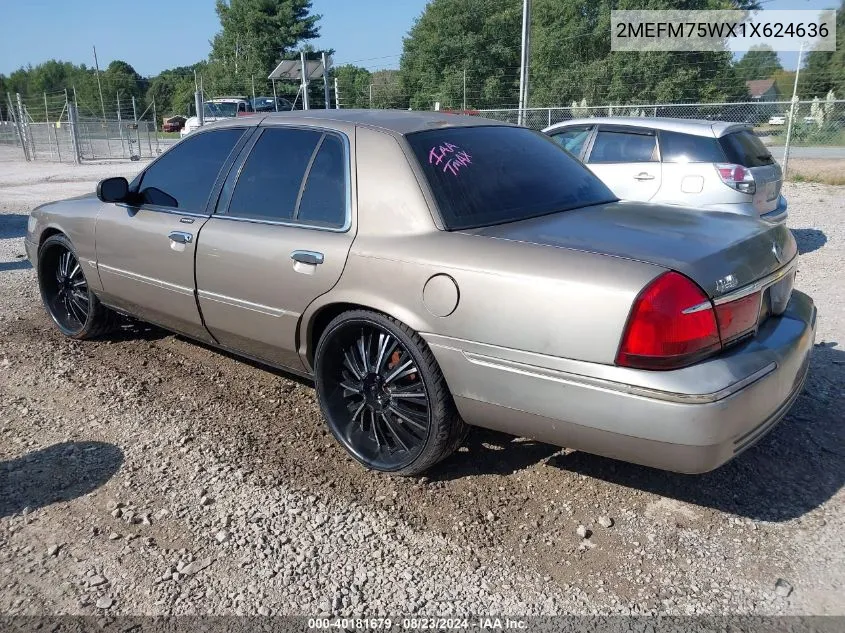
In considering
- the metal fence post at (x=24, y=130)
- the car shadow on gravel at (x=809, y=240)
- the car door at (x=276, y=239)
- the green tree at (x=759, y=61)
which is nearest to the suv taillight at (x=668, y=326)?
the car door at (x=276, y=239)

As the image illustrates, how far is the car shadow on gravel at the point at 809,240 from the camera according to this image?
808cm

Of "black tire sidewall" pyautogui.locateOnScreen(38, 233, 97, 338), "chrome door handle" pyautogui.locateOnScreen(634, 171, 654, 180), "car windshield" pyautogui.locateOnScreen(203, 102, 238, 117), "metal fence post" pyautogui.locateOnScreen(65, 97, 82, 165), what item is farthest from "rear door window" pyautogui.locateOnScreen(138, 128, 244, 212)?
"car windshield" pyautogui.locateOnScreen(203, 102, 238, 117)

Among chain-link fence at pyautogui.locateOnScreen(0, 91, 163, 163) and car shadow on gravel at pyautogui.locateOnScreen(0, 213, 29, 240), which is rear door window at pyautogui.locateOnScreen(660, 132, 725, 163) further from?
chain-link fence at pyautogui.locateOnScreen(0, 91, 163, 163)

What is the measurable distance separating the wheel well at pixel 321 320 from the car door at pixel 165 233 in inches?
35.3

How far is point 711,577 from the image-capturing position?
2.48 m

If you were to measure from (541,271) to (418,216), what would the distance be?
669 mm

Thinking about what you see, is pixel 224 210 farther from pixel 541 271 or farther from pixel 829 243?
pixel 829 243

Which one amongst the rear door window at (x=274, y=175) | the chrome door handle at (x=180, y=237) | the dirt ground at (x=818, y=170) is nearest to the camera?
the rear door window at (x=274, y=175)

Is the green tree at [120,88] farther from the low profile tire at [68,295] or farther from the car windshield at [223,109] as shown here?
the low profile tire at [68,295]

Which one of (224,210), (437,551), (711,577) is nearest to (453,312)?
(437,551)

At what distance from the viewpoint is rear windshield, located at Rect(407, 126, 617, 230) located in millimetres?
3027

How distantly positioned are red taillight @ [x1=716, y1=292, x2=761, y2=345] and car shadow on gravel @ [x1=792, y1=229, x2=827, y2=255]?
19.6 ft

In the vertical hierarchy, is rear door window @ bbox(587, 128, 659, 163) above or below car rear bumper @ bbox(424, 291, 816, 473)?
above

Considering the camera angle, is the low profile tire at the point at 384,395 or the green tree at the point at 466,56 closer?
the low profile tire at the point at 384,395
